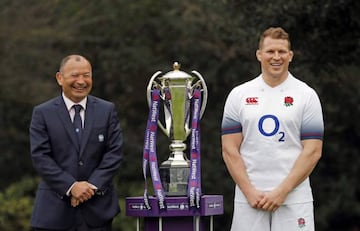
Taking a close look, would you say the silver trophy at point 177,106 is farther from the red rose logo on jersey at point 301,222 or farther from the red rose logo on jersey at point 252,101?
the red rose logo on jersey at point 301,222

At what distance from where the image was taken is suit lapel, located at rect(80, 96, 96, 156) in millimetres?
7613

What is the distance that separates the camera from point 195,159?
297 inches

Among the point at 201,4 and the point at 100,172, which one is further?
the point at 201,4

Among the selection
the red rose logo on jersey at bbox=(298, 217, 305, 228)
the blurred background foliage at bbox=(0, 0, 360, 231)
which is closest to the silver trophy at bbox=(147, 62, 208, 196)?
the red rose logo on jersey at bbox=(298, 217, 305, 228)

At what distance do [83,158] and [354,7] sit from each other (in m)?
4.21

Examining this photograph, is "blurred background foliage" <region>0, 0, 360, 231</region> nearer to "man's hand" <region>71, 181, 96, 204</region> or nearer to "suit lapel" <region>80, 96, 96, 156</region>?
"suit lapel" <region>80, 96, 96, 156</region>

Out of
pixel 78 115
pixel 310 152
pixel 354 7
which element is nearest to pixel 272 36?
pixel 310 152

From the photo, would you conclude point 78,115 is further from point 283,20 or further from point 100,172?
point 283,20

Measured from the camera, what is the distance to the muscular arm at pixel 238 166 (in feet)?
23.2

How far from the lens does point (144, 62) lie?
17.8 metres

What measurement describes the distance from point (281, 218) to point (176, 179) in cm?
90

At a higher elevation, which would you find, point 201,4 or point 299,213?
point 201,4

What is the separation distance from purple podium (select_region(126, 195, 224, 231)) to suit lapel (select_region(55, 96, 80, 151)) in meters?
0.59

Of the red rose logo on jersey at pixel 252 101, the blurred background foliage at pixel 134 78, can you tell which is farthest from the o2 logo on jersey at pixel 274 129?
the blurred background foliage at pixel 134 78
